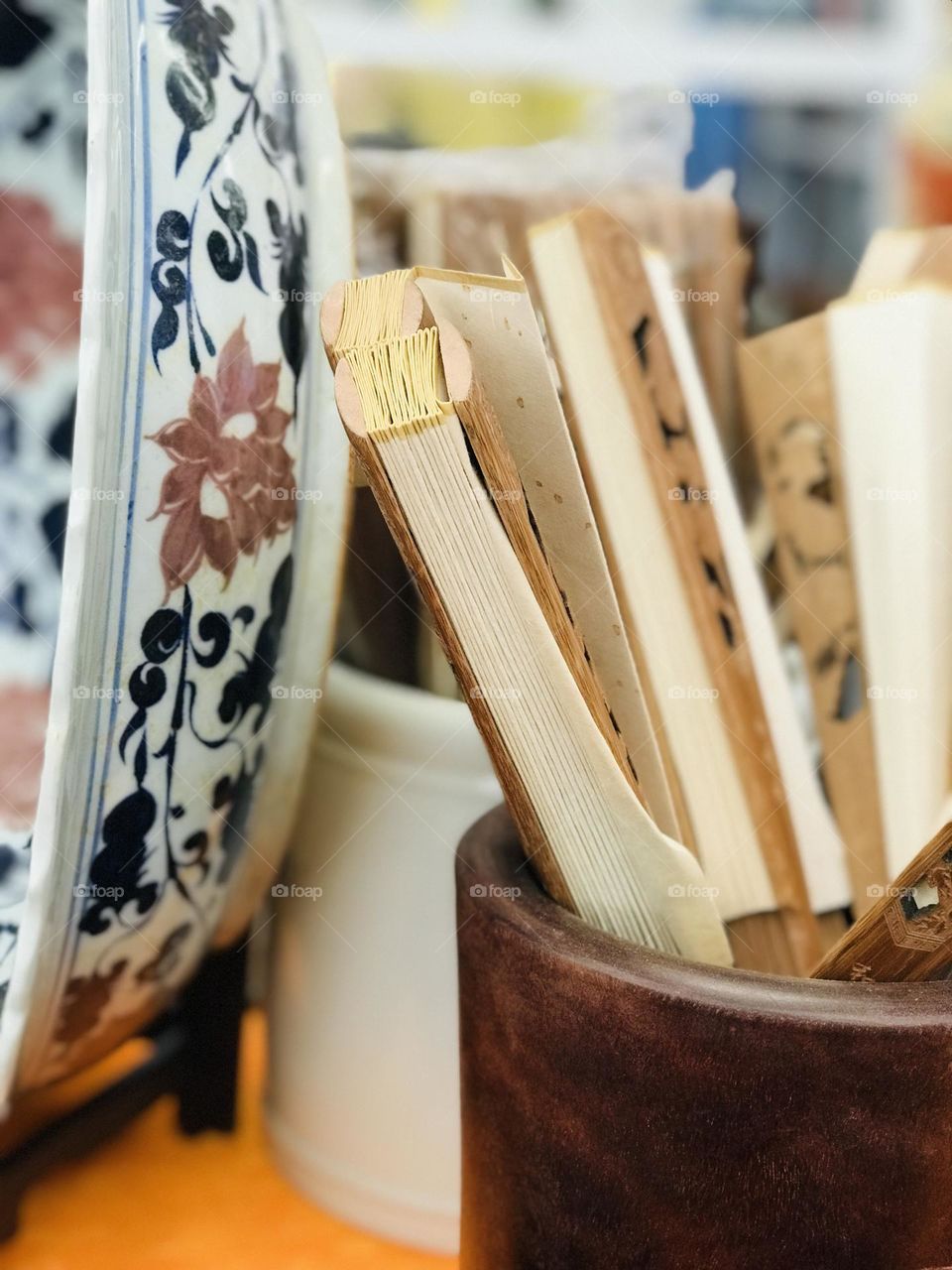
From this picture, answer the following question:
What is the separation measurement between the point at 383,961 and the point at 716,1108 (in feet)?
0.53

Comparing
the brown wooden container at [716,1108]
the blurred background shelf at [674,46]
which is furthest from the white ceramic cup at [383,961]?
the blurred background shelf at [674,46]

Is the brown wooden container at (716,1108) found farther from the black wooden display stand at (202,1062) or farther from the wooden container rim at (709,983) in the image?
the black wooden display stand at (202,1062)

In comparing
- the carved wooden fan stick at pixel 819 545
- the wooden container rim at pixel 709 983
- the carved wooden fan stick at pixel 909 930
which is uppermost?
the carved wooden fan stick at pixel 819 545

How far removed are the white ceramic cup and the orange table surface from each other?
11mm

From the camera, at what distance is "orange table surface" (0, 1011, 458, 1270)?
0.35 m

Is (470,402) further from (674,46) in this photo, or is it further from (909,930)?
(674,46)

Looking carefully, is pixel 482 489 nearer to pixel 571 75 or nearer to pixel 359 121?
pixel 359 121

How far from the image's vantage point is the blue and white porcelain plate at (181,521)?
0.88ft

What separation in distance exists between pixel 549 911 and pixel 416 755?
0.12 m

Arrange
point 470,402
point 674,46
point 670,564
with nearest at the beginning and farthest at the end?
point 470,402 → point 670,564 → point 674,46

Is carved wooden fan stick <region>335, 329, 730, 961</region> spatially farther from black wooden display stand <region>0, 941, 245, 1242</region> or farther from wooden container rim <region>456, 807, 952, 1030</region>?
black wooden display stand <region>0, 941, 245, 1242</region>

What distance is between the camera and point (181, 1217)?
1.21 feet

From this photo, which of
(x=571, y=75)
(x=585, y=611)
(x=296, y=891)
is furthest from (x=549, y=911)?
(x=571, y=75)

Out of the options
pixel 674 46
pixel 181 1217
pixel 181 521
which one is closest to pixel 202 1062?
pixel 181 1217
